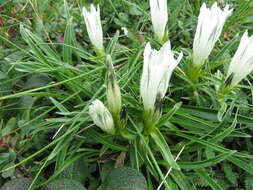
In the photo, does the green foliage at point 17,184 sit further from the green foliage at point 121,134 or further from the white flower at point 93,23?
the white flower at point 93,23

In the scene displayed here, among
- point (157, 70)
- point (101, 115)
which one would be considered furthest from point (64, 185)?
point (157, 70)

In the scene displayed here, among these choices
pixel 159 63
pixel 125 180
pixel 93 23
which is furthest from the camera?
pixel 93 23

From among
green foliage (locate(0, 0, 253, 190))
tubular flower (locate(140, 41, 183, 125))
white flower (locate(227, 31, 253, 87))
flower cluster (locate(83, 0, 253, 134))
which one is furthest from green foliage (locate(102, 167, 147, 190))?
white flower (locate(227, 31, 253, 87))

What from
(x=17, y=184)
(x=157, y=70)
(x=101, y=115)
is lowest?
(x=17, y=184)

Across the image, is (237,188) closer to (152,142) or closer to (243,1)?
(152,142)

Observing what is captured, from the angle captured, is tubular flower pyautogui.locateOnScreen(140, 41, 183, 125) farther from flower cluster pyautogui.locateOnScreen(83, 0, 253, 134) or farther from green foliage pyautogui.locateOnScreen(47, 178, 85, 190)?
green foliage pyautogui.locateOnScreen(47, 178, 85, 190)

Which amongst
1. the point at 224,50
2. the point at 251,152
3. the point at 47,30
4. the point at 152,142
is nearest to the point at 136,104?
the point at 152,142

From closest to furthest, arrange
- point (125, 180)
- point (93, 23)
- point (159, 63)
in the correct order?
1. point (159, 63)
2. point (125, 180)
3. point (93, 23)

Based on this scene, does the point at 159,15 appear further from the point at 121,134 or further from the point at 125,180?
the point at 125,180
